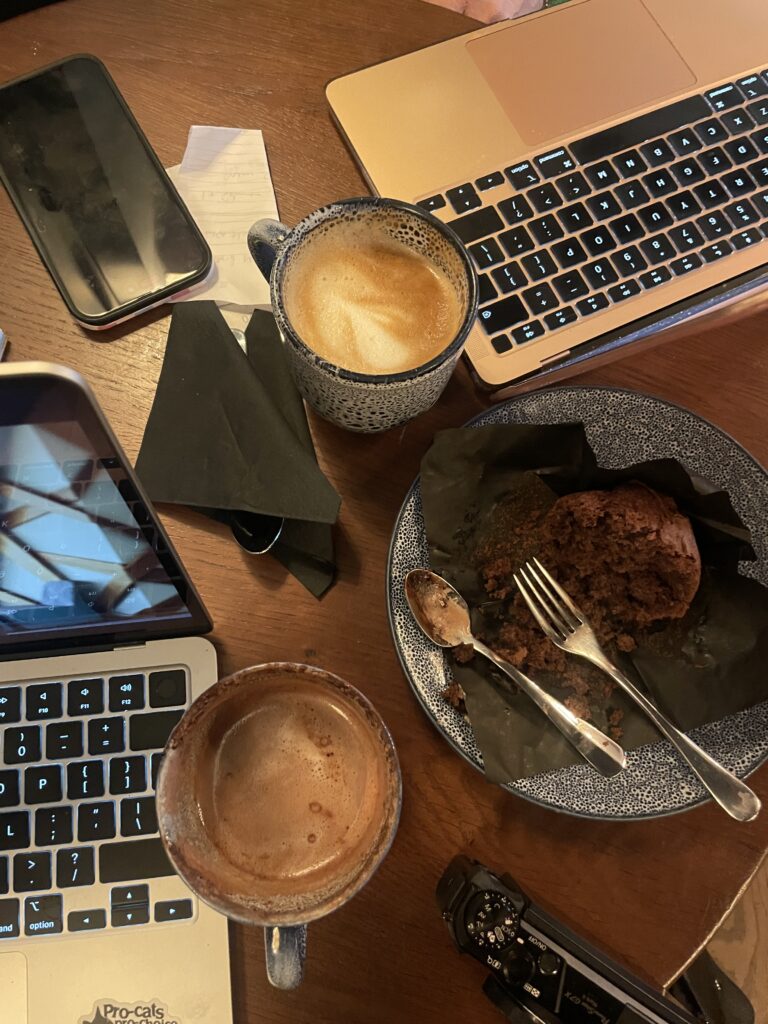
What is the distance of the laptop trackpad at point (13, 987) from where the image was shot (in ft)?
1.63

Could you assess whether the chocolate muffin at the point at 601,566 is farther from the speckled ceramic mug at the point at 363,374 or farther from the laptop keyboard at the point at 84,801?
the laptop keyboard at the point at 84,801

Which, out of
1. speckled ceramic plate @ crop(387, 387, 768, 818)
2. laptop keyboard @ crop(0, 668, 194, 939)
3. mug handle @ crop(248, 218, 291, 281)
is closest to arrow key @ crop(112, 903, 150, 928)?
laptop keyboard @ crop(0, 668, 194, 939)

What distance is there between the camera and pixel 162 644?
549 mm

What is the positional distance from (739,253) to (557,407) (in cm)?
22

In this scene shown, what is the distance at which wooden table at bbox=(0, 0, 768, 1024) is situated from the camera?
52 cm

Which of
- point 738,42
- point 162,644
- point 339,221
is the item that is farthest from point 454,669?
point 738,42

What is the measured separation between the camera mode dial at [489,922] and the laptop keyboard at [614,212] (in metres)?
0.39

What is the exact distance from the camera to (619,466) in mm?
588

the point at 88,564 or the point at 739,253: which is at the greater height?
the point at 739,253

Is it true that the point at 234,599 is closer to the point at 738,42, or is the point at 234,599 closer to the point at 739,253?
the point at 739,253

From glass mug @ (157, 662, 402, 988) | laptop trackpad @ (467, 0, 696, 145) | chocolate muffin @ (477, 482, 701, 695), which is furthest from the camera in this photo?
laptop trackpad @ (467, 0, 696, 145)

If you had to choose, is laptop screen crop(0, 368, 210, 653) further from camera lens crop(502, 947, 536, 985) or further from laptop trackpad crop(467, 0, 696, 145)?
laptop trackpad crop(467, 0, 696, 145)

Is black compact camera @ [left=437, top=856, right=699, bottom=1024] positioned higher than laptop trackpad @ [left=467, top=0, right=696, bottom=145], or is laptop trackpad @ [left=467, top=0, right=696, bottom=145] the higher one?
laptop trackpad @ [left=467, top=0, right=696, bottom=145]

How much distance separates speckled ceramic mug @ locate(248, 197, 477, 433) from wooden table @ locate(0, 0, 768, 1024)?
0.26 feet
